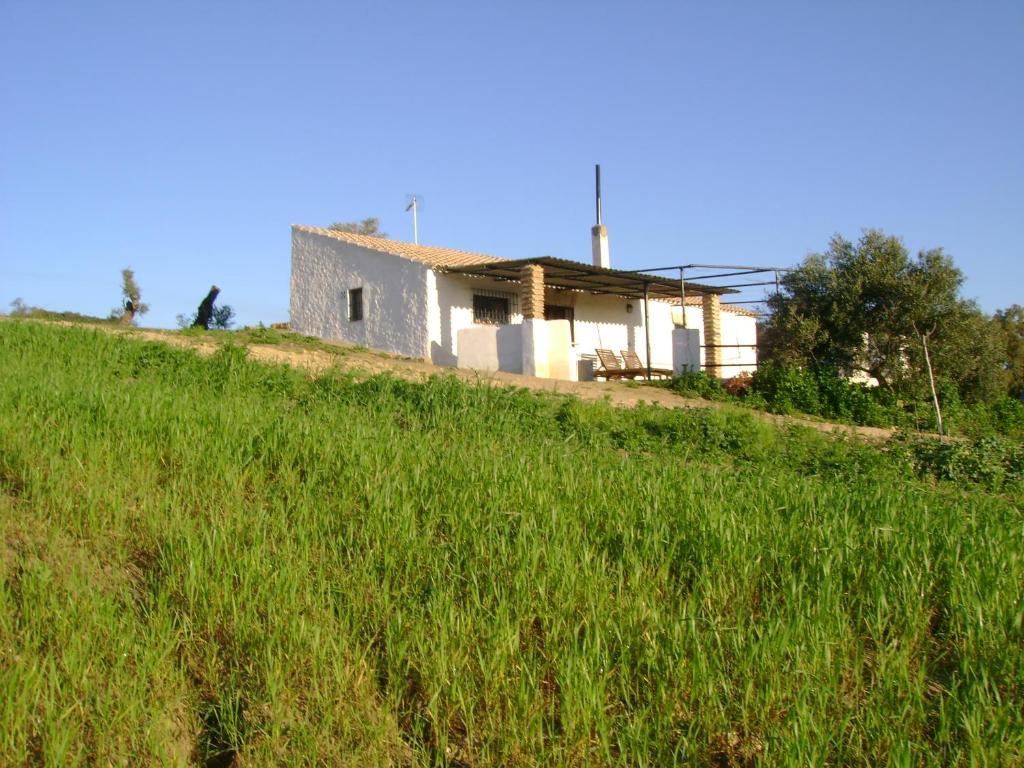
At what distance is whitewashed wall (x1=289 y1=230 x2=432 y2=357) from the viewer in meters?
20.3

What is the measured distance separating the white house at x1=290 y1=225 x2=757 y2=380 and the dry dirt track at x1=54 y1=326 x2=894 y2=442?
10.3 ft

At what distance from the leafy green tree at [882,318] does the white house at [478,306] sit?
196 cm

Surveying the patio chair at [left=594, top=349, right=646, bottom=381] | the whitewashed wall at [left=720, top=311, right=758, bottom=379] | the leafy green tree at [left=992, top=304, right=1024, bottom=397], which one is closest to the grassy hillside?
the patio chair at [left=594, top=349, right=646, bottom=381]

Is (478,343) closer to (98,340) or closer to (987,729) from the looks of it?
(98,340)

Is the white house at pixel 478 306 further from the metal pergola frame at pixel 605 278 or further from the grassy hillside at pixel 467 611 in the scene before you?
the grassy hillside at pixel 467 611

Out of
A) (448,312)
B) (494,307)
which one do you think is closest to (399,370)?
(448,312)

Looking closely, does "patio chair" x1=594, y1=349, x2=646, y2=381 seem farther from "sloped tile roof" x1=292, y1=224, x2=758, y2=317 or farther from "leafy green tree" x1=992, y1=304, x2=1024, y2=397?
"leafy green tree" x1=992, y1=304, x2=1024, y2=397

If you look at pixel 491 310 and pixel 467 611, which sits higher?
pixel 491 310

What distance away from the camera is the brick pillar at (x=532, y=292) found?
18.6 meters

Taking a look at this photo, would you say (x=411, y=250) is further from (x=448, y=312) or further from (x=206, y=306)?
(x=206, y=306)

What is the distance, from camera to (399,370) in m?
12.4

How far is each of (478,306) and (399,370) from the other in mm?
9306

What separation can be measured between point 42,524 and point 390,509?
1875mm

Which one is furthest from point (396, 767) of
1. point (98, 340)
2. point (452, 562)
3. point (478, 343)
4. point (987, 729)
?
point (478, 343)
